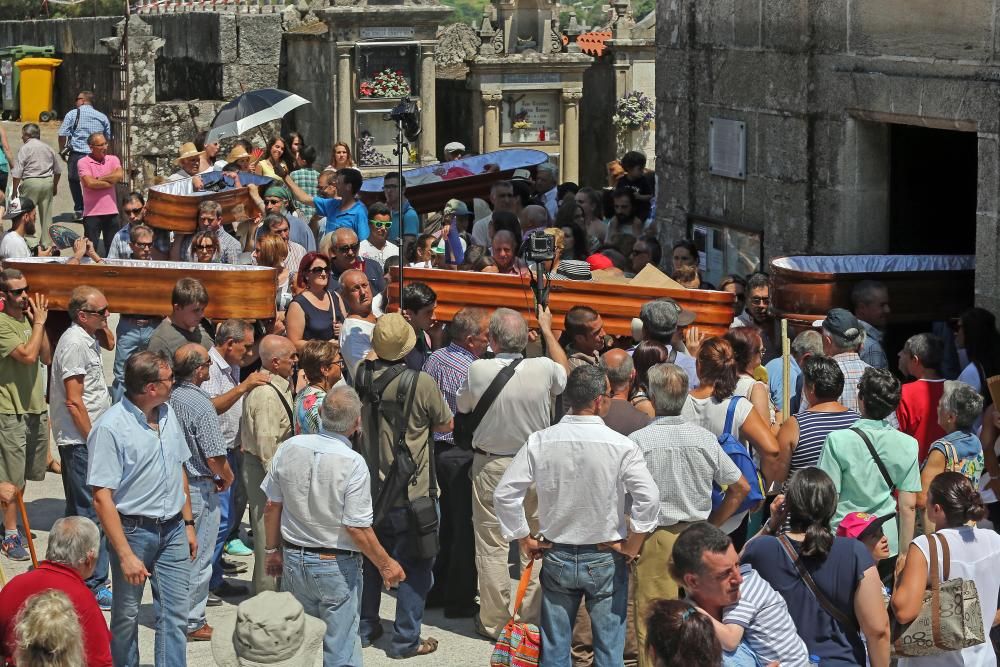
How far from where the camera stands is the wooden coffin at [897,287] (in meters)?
9.17

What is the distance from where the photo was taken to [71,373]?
26.5 feet

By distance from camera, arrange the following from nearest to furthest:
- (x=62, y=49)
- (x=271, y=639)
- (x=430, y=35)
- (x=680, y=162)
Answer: (x=271, y=639), (x=680, y=162), (x=430, y=35), (x=62, y=49)

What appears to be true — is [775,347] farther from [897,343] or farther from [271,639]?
[271,639]

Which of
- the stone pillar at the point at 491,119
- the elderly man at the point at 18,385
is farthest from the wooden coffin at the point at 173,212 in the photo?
the stone pillar at the point at 491,119

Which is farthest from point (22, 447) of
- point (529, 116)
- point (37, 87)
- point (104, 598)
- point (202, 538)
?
point (37, 87)

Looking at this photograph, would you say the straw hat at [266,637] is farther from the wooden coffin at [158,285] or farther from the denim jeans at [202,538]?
the wooden coffin at [158,285]

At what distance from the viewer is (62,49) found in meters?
23.3

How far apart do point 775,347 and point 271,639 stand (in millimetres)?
5122

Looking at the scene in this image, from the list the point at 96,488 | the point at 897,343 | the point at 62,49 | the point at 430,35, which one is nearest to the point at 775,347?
the point at 897,343

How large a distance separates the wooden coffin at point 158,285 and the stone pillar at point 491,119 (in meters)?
9.92

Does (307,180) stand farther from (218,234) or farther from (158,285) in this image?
(158,285)

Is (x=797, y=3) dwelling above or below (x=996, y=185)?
above

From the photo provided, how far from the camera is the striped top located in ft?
22.2

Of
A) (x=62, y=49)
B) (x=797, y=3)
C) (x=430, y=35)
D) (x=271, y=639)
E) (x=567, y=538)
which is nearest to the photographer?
(x=271, y=639)
